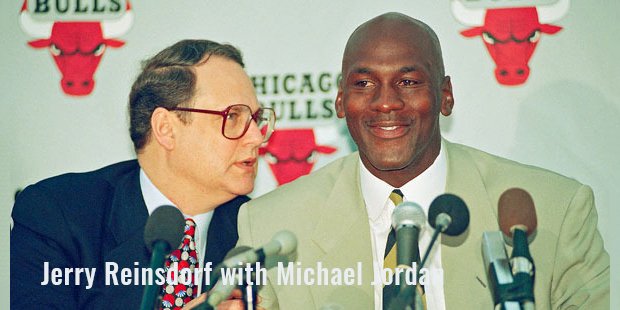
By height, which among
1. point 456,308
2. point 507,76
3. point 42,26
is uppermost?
point 42,26

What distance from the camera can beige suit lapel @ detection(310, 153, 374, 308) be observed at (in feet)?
11.1

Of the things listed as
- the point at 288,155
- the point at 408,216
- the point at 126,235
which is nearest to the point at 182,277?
the point at 126,235

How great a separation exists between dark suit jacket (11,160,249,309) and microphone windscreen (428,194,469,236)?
1.48 metres

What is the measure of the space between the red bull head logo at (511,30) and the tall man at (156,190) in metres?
0.98

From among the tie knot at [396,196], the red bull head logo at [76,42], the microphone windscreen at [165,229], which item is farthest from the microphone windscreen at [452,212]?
the red bull head logo at [76,42]

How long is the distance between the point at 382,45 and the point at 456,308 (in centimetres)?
103

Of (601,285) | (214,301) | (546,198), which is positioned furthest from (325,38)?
(214,301)

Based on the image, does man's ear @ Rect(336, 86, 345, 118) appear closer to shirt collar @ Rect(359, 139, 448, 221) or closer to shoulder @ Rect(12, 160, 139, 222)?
shirt collar @ Rect(359, 139, 448, 221)

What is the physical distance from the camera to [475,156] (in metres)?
3.60

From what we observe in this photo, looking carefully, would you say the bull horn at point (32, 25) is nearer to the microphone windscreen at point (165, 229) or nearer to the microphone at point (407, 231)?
the microphone windscreen at point (165, 229)

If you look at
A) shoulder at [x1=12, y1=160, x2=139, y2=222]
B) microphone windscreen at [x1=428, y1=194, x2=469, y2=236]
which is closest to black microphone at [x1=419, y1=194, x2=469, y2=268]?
microphone windscreen at [x1=428, y1=194, x2=469, y2=236]

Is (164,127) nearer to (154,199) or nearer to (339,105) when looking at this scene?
(154,199)

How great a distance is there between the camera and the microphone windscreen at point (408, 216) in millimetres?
2344

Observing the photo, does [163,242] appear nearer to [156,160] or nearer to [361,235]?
[361,235]
